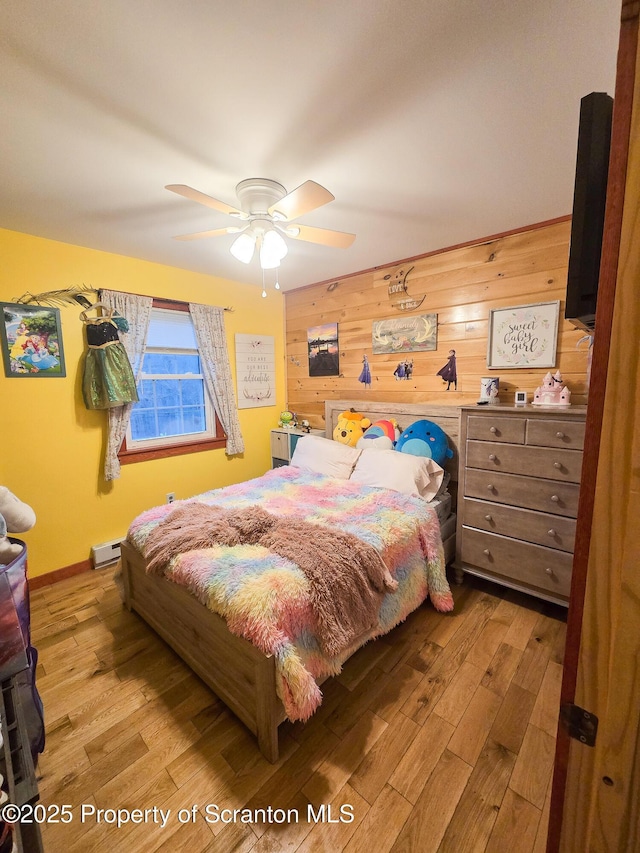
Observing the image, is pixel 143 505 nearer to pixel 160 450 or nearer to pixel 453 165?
pixel 160 450

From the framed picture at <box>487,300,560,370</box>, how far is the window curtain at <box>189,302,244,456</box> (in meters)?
2.31

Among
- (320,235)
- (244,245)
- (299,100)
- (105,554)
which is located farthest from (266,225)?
(105,554)

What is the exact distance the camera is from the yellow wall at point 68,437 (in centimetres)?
226

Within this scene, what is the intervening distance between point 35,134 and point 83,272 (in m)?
1.28

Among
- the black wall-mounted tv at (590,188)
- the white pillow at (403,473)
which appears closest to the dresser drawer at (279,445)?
the white pillow at (403,473)

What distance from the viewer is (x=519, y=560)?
208 centimetres

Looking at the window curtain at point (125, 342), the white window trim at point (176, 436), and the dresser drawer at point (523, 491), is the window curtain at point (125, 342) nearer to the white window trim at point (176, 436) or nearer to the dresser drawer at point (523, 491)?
the white window trim at point (176, 436)

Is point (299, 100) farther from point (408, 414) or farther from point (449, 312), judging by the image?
point (408, 414)

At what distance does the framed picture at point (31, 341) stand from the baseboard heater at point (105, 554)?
1.33 m

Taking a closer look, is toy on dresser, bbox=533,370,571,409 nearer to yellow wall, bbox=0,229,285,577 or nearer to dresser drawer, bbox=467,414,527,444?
dresser drawer, bbox=467,414,527,444

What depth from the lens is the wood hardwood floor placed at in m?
1.10

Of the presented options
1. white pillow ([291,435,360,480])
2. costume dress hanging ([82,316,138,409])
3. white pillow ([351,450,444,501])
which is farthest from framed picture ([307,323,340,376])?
costume dress hanging ([82,316,138,409])

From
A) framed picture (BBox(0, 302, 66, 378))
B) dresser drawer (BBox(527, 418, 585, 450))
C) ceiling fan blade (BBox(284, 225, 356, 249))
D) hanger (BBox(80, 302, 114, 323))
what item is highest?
ceiling fan blade (BBox(284, 225, 356, 249))

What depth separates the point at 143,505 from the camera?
9.56 feet
